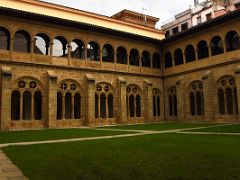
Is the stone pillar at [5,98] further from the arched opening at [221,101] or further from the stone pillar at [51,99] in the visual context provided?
the arched opening at [221,101]

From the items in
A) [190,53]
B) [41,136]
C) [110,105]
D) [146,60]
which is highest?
[190,53]

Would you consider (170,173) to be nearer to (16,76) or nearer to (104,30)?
(16,76)

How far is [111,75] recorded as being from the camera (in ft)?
89.8

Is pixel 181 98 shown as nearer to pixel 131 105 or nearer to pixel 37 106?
pixel 131 105

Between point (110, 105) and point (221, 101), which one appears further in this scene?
point (110, 105)

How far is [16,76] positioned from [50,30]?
17.5 feet

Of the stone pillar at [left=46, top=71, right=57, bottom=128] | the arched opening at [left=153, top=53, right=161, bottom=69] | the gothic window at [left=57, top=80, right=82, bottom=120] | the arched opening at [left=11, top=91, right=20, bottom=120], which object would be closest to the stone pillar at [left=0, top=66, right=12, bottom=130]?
the arched opening at [left=11, top=91, right=20, bottom=120]

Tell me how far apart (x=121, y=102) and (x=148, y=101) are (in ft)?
11.8

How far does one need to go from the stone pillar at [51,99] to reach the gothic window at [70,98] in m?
1.01

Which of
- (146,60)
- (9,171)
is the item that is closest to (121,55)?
(146,60)

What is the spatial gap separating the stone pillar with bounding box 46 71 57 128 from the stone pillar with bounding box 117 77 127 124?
6.97 metres

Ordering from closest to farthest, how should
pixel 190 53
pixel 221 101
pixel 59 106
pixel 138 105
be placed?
pixel 59 106 < pixel 221 101 < pixel 138 105 < pixel 190 53

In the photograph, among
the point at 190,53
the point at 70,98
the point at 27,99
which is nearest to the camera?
the point at 27,99

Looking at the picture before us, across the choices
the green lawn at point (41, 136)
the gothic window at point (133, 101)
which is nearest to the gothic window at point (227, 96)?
the gothic window at point (133, 101)
